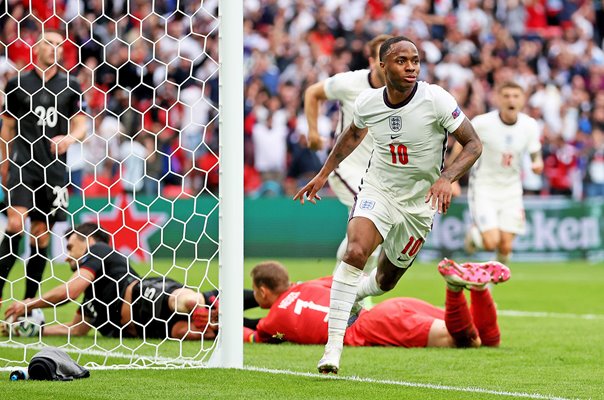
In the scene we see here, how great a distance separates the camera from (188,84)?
17938mm

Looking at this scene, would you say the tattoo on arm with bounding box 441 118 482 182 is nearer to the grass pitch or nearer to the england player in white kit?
the grass pitch

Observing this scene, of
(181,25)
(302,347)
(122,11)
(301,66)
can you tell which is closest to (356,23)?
(301,66)

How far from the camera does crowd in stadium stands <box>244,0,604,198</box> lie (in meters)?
19.9

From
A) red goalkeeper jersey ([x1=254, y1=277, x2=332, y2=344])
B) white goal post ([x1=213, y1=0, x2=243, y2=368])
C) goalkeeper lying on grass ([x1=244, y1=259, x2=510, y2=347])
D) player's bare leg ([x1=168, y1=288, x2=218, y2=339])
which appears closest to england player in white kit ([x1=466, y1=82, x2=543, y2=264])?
goalkeeper lying on grass ([x1=244, y1=259, x2=510, y2=347])

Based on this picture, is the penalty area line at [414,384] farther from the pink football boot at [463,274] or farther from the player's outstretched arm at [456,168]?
the pink football boot at [463,274]

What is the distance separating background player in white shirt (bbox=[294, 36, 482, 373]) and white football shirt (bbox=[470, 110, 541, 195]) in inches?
218

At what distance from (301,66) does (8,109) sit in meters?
12.2

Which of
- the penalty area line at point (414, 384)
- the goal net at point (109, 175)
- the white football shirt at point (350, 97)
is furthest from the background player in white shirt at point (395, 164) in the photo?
the white football shirt at point (350, 97)

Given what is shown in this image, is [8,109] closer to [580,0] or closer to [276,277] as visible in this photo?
[276,277]

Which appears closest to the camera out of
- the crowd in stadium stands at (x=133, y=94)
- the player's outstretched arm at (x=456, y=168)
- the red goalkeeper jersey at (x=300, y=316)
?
the player's outstretched arm at (x=456, y=168)

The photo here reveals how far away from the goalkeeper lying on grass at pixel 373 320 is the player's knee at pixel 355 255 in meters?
1.42

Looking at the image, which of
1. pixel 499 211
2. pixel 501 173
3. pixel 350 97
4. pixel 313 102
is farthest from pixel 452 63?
pixel 350 97

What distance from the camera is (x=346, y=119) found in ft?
32.5

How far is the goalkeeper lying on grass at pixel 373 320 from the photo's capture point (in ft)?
26.6
